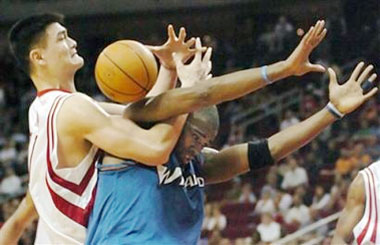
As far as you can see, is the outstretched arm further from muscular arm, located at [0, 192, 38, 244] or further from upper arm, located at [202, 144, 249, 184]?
muscular arm, located at [0, 192, 38, 244]

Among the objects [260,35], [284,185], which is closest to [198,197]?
[284,185]

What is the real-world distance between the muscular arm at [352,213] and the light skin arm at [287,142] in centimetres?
72

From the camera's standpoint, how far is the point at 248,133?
1374 centimetres

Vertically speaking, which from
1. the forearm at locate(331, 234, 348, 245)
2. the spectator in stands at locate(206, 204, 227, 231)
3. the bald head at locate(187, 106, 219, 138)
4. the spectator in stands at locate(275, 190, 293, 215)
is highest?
the bald head at locate(187, 106, 219, 138)

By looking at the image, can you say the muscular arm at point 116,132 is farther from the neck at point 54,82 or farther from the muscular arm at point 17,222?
the muscular arm at point 17,222

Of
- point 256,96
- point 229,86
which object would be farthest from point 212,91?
point 256,96

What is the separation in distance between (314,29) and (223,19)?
13809mm

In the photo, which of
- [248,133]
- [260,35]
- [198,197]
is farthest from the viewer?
[260,35]

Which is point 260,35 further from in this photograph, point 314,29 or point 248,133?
point 314,29

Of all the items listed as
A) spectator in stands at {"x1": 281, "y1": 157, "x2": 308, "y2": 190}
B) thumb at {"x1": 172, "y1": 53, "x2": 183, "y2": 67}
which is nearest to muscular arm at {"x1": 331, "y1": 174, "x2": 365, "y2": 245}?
thumb at {"x1": 172, "y1": 53, "x2": 183, "y2": 67}

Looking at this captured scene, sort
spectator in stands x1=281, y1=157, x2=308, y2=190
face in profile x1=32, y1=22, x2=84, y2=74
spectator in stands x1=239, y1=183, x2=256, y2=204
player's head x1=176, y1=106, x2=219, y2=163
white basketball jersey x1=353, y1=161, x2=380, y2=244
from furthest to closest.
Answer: spectator in stands x1=239, y1=183, x2=256, y2=204 < spectator in stands x1=281, y1=157, x2=308, y2=190 < white basketball jersey x1=353, y1=161, x2=380, y2=244 < face in profile x1=32, y1=22, x2=84, y2=74 < player's head x1=176, y1=106, x2=219, y2=163

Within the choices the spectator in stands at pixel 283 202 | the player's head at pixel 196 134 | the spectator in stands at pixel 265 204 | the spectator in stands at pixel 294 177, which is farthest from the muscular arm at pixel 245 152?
the spectator in stands at pixel 294 177

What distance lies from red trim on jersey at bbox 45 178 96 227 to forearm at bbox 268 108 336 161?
80cm

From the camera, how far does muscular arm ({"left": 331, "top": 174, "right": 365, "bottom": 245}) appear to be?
432 cm
